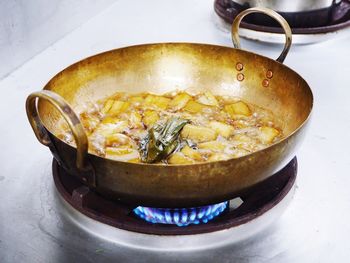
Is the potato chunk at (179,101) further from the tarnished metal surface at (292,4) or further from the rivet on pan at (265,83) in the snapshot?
the tarnished metal surface at (292,4)

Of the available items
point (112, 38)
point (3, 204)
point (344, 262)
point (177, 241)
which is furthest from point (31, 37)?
point (344, 262)

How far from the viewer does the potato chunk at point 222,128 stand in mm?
1322

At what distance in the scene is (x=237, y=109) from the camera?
1.45 meters

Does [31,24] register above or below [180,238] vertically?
above

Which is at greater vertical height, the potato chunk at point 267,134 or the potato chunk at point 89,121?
the potato chunk at point 89,121

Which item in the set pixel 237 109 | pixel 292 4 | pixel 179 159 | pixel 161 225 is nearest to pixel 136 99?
pixel 237 109

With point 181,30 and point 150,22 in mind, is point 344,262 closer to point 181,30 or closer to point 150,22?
point 181,30

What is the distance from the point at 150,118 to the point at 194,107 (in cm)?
15

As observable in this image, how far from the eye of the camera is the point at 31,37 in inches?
73.0

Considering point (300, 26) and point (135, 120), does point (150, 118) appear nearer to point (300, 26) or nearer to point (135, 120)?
point (135, 120)

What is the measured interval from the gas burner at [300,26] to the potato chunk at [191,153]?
2.91 ft

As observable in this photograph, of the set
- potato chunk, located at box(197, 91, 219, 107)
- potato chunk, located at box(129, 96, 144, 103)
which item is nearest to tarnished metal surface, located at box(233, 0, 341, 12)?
potato chunk, located at box(197, 91, 219, 107)

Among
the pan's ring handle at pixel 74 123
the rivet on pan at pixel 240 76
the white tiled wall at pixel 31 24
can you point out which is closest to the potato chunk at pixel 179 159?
the pan's ring handle at pixel 74 123

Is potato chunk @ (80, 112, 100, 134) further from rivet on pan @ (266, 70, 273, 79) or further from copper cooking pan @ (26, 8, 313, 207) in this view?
rivet on pan @ (266, 70, 273, 79)
